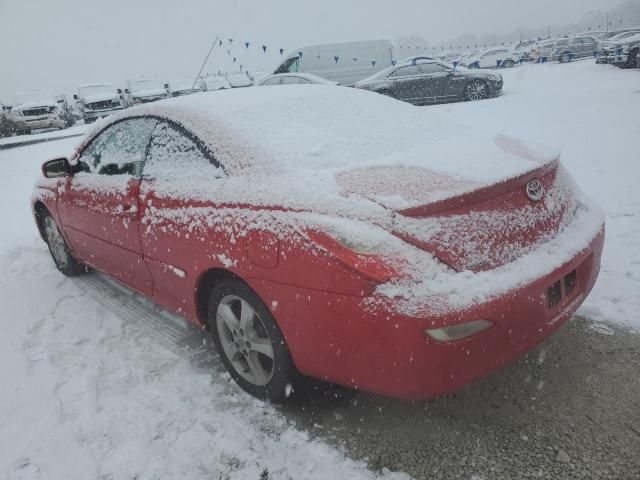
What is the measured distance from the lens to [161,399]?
2553 mm

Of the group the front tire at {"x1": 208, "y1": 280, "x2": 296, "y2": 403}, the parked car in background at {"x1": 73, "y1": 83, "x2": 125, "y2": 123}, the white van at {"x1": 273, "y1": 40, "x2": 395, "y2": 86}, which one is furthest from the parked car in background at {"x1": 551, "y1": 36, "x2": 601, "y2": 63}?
the front tire at {"x1": 208, "y1": 280, "x2": 296, "y2": 403}

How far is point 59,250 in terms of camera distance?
4.35m

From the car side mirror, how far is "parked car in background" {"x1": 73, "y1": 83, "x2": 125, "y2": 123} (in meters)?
16.6

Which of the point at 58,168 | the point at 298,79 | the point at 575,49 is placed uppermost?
the point at 298,79

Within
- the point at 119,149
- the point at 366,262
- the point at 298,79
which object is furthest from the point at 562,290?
the point at 298,79

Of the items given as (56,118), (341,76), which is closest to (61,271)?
(341,76)

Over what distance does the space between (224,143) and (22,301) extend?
106 inches

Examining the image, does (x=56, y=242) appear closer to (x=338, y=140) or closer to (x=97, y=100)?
(x=338, y=140)

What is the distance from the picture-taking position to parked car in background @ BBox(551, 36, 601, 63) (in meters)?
25.6

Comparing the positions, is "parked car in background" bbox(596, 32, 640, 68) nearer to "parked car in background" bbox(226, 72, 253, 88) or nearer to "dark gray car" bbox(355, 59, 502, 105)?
"dark gray car" bbox(355, 59, 502, 105)

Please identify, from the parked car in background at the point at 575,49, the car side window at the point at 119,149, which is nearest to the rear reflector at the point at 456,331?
the car side window at the point at 119,149

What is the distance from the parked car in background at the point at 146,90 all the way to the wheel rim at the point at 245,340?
18.1m

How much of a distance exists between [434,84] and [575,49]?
18176mm

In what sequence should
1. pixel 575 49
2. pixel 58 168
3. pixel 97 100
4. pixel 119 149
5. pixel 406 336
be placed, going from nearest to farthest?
pixel 406 336 < pixel 119 149 < pixel 58 168 < pixel 97 100 < pixel 575 49
